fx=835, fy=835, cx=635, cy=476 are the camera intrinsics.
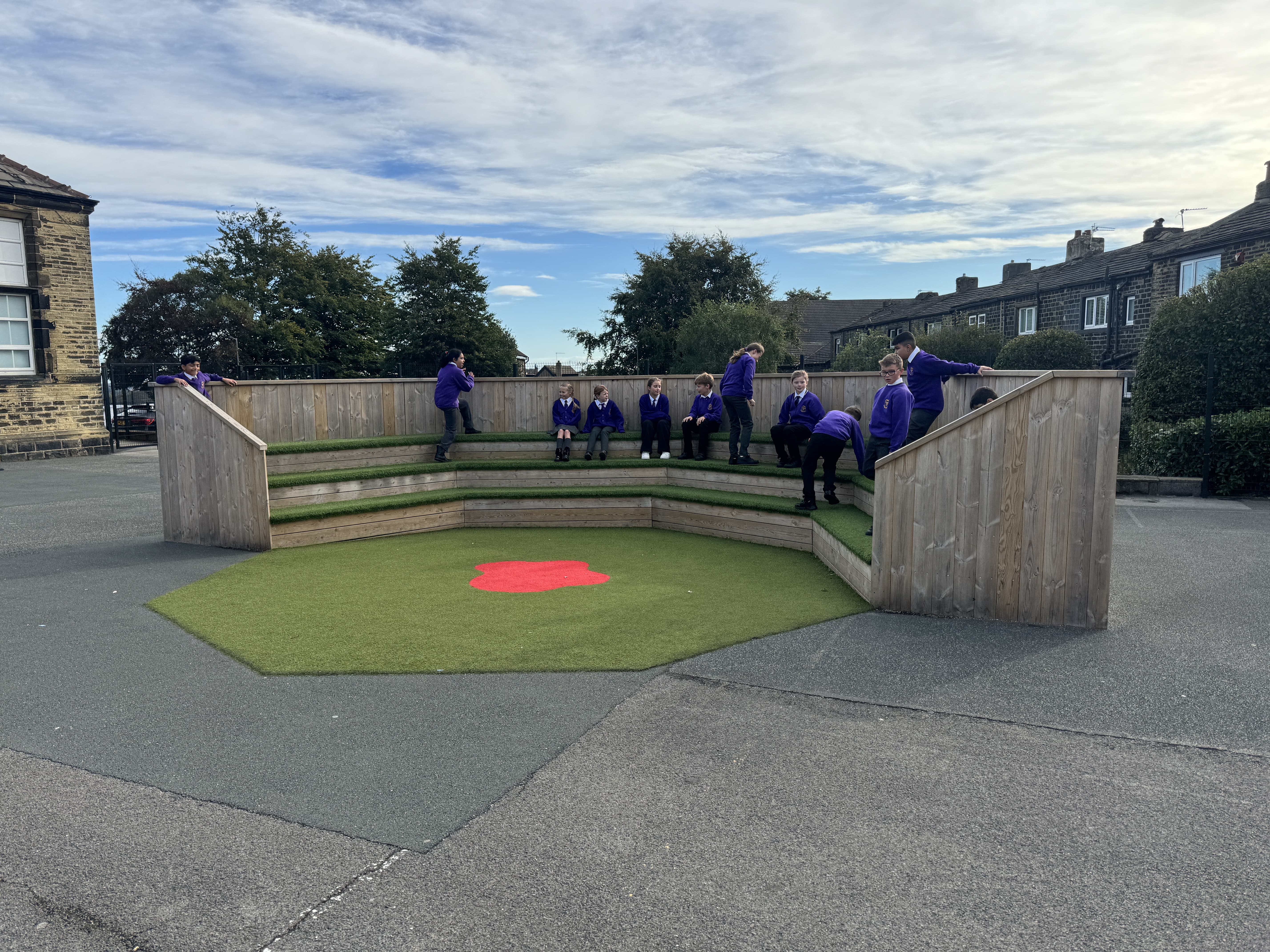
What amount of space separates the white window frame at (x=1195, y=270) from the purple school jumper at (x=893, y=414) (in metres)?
22.9

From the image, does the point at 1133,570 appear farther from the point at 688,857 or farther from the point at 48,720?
the point at 48,720

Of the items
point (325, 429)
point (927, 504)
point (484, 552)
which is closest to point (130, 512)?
point (325, 429)

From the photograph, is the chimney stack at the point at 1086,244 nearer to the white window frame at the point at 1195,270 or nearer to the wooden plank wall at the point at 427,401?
the white window frame at the point at 1195,270

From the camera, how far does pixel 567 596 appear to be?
25.3 feet

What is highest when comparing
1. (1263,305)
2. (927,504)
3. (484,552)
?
(1263,305)

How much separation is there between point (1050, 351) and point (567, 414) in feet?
79.0

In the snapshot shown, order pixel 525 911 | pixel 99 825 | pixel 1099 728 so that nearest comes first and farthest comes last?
1. pixel 525 911
2. pixel 99 825
3. pixel 1099 728

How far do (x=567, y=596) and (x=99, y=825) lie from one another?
440cm

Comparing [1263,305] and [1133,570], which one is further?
[1263,305]

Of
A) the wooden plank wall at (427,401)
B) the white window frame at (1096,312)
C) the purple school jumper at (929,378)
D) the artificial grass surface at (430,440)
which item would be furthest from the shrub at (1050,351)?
the purple school jumper at (929,378)

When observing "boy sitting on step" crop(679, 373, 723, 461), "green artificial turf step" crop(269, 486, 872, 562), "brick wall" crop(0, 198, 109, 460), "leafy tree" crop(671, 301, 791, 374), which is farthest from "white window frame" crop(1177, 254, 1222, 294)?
"brick wall" crop(0, 198, 109, 460)

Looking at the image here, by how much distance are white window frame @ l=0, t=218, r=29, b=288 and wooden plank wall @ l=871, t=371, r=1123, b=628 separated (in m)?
24.0

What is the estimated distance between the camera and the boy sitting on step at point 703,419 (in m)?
12.8

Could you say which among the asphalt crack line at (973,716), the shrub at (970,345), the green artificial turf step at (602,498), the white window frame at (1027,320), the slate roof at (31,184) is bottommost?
the asphalt crack line at (973,716)
